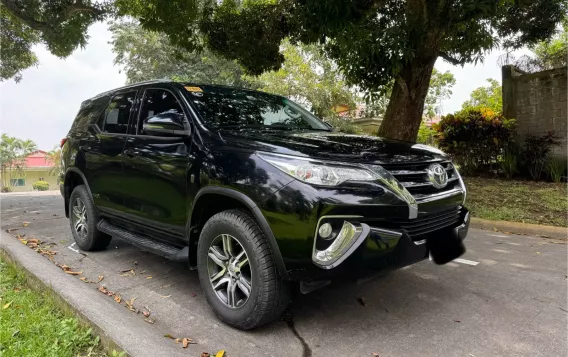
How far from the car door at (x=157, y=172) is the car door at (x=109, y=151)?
169mm

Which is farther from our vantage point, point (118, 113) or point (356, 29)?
point (356, 29)

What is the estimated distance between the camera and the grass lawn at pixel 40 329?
2391 mm

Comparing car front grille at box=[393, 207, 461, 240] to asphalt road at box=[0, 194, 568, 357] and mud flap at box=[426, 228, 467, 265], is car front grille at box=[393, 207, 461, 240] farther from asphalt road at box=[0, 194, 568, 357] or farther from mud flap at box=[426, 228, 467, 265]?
asphalt road at box=[0, 194, 568, 357]

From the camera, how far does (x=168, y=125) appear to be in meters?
3.10

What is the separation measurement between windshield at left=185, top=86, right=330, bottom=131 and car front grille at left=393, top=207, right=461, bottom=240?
4.73ft

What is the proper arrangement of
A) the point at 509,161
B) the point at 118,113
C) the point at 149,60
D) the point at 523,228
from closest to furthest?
the point at 118,113 → the point at 523,228 → the point at 509,161 → the point at 149,60

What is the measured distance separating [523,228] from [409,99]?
265cm

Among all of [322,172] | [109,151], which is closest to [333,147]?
[322,172]

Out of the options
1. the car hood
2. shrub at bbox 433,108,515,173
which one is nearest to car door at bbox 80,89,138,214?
the car hood

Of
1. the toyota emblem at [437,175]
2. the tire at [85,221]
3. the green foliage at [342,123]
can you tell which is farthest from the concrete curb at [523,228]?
the green foliage at [342,123]

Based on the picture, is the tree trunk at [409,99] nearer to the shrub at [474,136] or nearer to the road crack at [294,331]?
the shrub at [474,136]

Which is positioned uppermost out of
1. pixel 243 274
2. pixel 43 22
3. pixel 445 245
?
pixel 43 22

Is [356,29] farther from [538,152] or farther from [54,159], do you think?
[54,159]

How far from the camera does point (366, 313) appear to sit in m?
2.96
